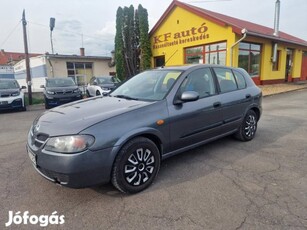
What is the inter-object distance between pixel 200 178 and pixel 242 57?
44.3 ft

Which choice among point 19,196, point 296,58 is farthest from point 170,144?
point 296,58

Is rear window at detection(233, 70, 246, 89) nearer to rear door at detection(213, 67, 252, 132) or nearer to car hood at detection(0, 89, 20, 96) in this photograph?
rear door at detection(213, 67, 252, 132)

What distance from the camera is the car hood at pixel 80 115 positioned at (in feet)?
9.33

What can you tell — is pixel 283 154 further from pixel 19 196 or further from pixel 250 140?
pixel 19 196

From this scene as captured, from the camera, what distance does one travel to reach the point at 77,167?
105 inches

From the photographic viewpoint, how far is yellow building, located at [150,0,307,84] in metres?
14.5

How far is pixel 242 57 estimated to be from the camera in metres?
15.2

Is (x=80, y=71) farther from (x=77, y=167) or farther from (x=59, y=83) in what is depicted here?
(x=77, y=167)

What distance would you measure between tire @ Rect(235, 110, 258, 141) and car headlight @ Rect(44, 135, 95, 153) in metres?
3.39

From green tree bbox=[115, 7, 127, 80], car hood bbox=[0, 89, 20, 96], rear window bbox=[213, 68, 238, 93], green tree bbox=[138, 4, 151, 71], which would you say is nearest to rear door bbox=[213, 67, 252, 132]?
rear window bbox=[213, 68, 238, 93]

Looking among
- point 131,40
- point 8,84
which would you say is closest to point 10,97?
point 8,84

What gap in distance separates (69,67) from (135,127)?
21.8m

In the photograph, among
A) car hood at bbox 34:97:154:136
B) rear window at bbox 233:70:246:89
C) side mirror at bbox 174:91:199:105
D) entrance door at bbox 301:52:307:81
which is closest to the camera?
car hood at bbox 34:97:154:136

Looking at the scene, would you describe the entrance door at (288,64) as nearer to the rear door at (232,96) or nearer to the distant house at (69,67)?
the distant house at (69,67)
